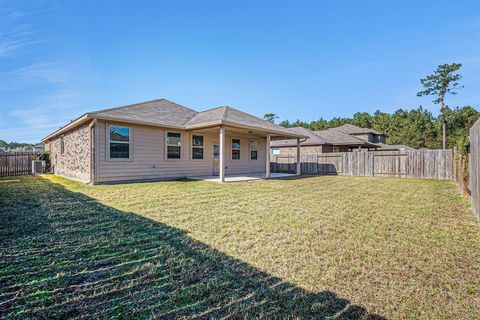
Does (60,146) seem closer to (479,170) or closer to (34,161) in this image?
(34,161)

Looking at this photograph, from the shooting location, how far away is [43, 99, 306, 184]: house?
9336mm

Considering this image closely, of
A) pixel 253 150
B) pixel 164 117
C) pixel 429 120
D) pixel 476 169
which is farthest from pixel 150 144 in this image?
pixel 429 120

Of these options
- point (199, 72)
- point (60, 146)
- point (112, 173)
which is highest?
point (199, 72)

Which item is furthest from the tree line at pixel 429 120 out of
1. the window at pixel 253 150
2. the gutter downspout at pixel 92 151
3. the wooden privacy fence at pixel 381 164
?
the gutter downspout at pixel 92 151

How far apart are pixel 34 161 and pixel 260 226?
1795 centimetres

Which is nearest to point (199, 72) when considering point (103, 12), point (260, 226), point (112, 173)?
point (103, 12)

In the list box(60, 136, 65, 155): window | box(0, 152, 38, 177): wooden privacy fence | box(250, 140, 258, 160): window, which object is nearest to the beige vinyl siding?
box(250, 140, 258, 160): window

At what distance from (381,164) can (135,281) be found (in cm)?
1638

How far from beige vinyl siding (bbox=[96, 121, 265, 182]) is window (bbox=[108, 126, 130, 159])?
6.5 inches

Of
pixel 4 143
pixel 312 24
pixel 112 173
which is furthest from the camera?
pixel 4 143

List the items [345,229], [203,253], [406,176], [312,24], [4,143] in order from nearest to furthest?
[203,253] < [345,229] < [312,24] < [406,176] < [4,143]

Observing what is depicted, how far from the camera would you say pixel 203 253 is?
115 inches

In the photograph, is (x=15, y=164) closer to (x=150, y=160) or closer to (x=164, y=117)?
(x=150, y=160)

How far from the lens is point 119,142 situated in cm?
973
